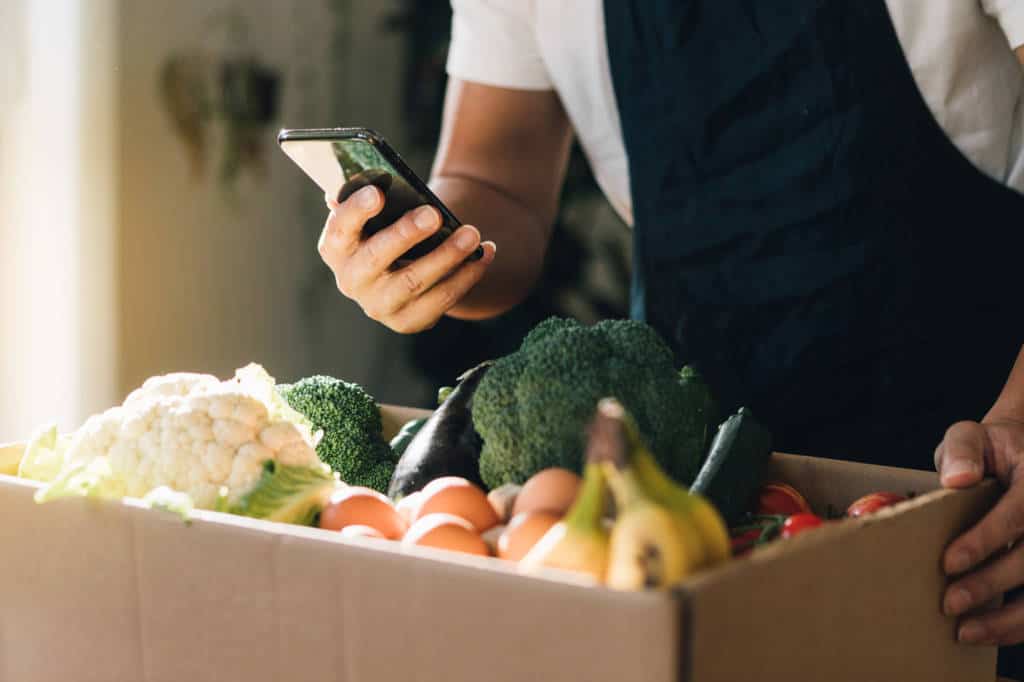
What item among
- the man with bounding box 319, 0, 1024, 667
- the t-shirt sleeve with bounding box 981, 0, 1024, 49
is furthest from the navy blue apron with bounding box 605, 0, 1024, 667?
the t-shirt sleeve with bounding box 981, 0, 1024, 49

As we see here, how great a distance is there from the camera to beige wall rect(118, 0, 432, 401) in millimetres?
3398

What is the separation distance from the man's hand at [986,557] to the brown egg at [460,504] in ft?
1.15

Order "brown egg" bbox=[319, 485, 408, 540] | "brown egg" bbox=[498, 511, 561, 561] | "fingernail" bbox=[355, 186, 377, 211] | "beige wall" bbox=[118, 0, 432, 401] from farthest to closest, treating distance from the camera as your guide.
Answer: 1. "beige wall" bbox=[118, 0, 432, 401]
2. "fingernail" bbox=[355, 186, 377, 211]
3. "brown egg" bbox=[319, 485, 408, 540]
4. "brown egg" bbox=[498, 511, 561, 561]

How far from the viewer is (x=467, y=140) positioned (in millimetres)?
1717

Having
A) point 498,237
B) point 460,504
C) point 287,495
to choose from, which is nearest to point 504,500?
point 460,504

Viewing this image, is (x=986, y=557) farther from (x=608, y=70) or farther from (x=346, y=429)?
(x=608, y=70)

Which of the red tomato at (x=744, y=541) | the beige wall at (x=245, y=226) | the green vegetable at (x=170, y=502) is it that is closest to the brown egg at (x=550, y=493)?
the red tomato at (x=744, y=541)

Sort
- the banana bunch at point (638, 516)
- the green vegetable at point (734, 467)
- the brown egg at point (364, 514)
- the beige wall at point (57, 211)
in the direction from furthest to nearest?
1. the beige wall at point (57, 211)
2. the green vegetable at point (734, 467)
3. the brown egg at point (364, 514)
4. the banana bunch at point (638, 516)

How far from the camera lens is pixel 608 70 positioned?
5.10 ft

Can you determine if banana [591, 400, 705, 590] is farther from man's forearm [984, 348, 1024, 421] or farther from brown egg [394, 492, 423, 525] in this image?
man's forearm [984, 348, 1024, 421]

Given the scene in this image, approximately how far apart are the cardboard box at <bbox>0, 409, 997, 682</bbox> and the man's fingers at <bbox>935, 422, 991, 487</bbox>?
16 mm

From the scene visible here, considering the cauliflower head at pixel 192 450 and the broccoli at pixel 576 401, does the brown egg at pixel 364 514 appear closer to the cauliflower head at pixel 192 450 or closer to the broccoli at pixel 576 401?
the cauliflower head at pixel 192 450

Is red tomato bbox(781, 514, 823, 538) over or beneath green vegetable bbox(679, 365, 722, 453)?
beneath

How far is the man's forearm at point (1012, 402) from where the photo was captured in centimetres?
102
